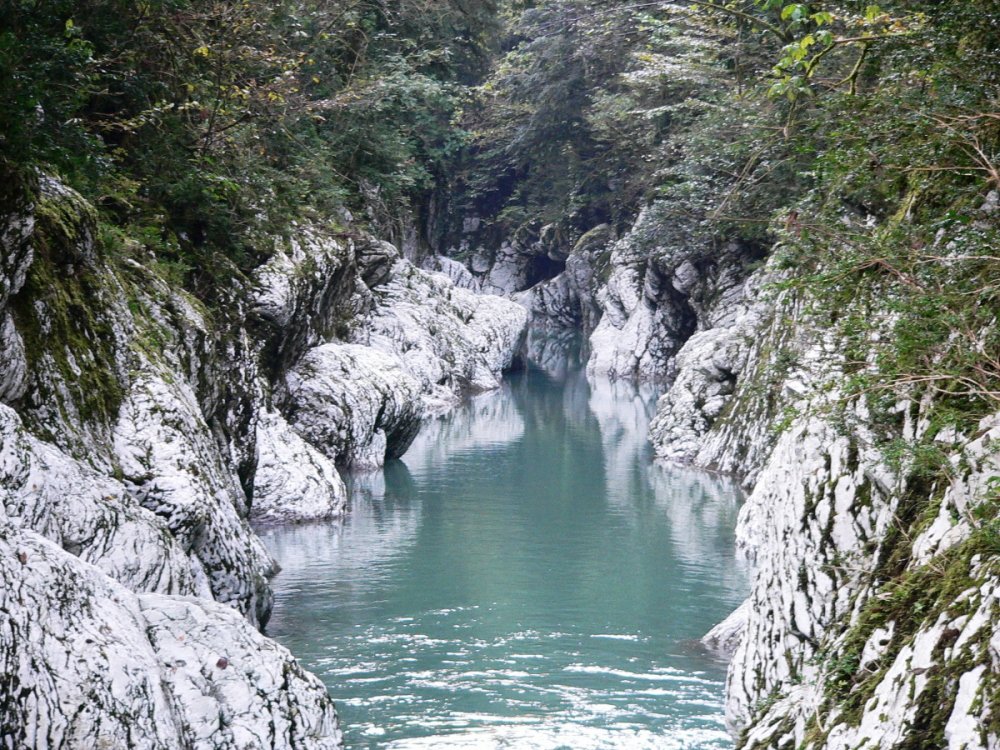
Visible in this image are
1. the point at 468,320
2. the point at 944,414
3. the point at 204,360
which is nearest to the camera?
the point at 944,414

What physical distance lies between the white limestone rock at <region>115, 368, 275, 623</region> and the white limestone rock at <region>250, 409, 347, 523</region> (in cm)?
487

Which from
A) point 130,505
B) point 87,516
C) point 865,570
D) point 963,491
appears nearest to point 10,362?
point 87,516

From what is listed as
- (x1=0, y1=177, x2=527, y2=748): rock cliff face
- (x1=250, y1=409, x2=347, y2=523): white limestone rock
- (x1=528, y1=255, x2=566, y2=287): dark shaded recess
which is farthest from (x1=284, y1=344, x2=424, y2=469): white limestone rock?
(x1=528, y1=255, x2=566, y2=287): dark shaded recess

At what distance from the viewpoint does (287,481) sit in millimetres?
15523

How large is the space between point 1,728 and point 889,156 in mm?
6028

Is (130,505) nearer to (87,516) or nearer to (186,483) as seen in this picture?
(87,516)

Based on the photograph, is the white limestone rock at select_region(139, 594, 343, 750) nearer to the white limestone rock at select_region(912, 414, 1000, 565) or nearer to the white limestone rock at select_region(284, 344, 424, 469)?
the white limestone rock at select_region(912, 414, 1000, 565)

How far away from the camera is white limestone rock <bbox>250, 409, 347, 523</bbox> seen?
15.1 meters

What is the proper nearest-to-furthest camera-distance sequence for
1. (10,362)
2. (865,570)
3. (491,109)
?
(865,570)
(10,362)
(491,109)

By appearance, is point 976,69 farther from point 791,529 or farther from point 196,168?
point 196,168

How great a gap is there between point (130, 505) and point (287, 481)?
25.2 feet

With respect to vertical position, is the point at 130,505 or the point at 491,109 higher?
the point at 491,109

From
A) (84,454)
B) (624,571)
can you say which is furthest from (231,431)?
(624,571)

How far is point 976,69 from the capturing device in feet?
22.0
